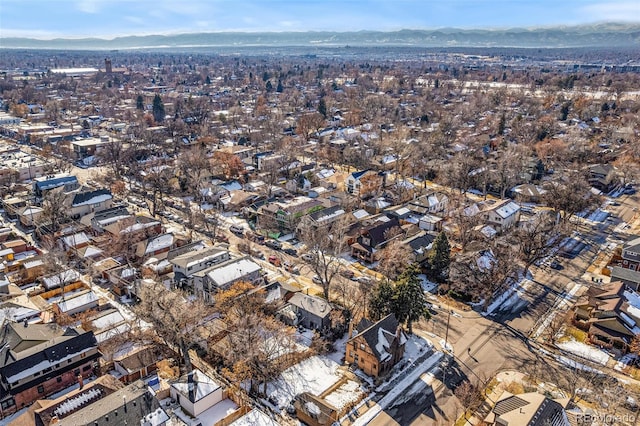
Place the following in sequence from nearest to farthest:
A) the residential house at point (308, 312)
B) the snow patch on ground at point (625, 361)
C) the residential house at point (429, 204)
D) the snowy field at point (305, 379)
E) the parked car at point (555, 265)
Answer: the snowy field at point (305, 379)
the snow patch on ground at point (625, 361)
the residential house at point (308, 312)
the parked car at point (555, 265)
the residential house at point (429, 204)

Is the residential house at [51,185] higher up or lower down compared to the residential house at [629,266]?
higher up

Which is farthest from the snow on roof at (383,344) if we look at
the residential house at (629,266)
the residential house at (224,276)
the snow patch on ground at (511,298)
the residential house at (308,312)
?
the residential house at (629,266)

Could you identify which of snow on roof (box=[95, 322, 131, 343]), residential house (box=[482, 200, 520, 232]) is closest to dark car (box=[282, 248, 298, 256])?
snow on roof (box=[95, 322, 131, 343])

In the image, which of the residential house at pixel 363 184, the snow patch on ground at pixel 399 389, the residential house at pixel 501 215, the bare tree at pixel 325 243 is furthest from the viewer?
the residential house at pixel 363 184

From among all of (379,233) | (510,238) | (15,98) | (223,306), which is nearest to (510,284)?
(510,238)

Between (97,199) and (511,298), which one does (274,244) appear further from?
(511,298)

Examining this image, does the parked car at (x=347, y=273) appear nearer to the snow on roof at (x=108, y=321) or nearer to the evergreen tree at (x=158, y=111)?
the snow on roof at (x=108, y=321)

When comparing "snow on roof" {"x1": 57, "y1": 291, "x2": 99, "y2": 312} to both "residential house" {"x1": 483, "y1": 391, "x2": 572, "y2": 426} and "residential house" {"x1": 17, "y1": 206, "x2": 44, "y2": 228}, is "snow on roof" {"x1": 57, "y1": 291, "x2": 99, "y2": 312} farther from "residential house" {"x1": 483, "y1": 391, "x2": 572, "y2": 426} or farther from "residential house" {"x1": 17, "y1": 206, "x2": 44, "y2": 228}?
"residential house" {"x1": 483, "y1": 391, "x2": 572, "y2": 426}
